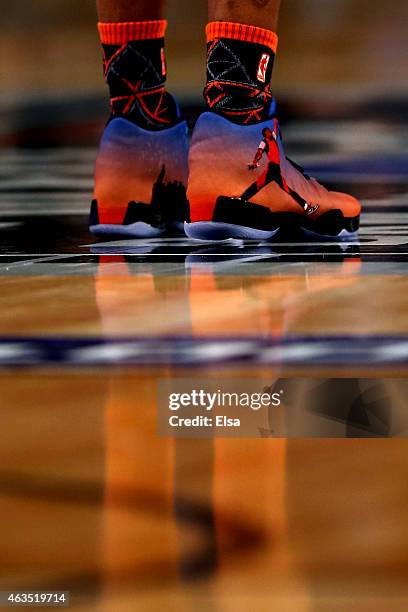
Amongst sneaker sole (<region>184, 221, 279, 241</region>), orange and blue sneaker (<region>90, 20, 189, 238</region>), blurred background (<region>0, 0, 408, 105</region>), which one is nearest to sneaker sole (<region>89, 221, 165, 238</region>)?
orange and blue sneaker (<region>90, 20, 189, 238</region>)

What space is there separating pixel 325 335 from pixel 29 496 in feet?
0.95

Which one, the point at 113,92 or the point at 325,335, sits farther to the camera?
the point at 113,92

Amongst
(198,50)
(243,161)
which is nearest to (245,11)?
(243,161)

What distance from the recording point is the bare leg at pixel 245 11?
52.2 inches

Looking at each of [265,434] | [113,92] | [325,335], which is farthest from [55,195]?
[265,434]

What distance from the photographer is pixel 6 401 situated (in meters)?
0.50

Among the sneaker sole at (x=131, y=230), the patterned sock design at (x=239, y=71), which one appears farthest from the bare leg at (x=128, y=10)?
the sneaker sole at (x=131, y=230)

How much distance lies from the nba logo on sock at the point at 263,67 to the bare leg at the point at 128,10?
0.18m

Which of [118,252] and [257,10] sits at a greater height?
[257,10]

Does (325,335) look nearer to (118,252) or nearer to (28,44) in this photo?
(118,252)

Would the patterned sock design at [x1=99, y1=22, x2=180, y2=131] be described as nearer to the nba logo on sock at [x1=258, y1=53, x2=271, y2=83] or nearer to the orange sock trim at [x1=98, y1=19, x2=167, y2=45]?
the orange sock trim at [x1=98, y1=19, x2=167, y2=45]

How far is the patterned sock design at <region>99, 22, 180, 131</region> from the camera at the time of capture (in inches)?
58.6

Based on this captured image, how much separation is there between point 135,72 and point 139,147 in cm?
10

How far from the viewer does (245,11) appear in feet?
4.36
